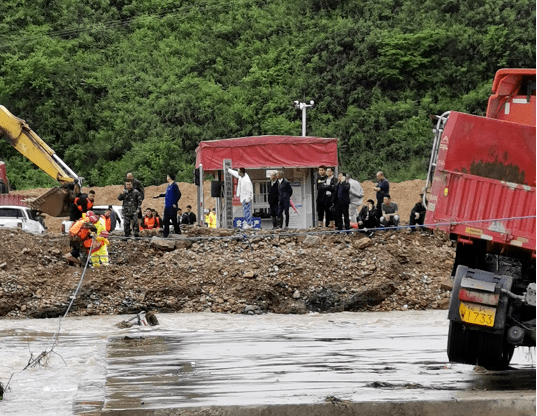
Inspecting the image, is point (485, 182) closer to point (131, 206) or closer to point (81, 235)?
point (81, 235)

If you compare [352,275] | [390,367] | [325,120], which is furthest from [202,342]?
[325,120]

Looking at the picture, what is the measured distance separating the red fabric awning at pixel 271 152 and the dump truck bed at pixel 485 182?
70.7 ft

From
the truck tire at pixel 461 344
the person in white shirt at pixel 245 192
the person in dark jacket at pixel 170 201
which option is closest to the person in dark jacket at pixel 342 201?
the person in white shirt at pixel 245 192

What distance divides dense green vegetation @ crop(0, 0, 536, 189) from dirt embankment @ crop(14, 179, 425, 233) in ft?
5.45

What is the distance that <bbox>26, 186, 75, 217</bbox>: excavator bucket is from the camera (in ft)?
102

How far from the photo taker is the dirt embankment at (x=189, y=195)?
174 ft

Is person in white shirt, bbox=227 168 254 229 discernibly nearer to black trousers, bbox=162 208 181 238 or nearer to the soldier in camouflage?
black trousers, bbox=162 208 181 238

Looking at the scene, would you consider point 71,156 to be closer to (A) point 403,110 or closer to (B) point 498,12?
(A) point 403,110

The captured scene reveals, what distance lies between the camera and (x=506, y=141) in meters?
10.3

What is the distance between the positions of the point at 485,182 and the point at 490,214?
1.06 ft

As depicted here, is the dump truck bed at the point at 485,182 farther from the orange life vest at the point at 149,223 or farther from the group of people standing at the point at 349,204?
the orange life vest at the point at 149,223

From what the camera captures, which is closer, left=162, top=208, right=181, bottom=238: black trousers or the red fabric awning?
left=162, top=208, right=181, bottom=238: black trousers

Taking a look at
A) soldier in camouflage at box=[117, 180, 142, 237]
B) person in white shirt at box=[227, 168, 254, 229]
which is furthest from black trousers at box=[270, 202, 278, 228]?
soldier in camouflage at box=[117, 180, 142, 237]

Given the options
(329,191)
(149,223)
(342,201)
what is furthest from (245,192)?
(149,223)
